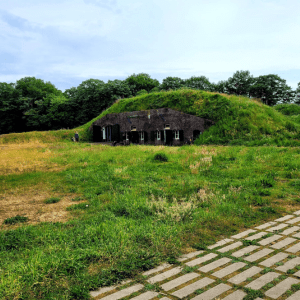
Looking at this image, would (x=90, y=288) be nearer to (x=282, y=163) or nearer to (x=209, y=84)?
(x=282, y=163)

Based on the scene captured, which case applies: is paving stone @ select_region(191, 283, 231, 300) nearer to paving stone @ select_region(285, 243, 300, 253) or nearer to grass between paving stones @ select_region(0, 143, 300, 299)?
grass between paving stones @ select_region(0, 143, 300, 299)

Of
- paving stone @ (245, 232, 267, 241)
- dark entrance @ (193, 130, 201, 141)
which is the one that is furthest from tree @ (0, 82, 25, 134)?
paving stone @ (245, 232, 267, 241)

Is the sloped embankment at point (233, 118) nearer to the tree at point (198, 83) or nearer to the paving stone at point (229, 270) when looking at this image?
the paving stone at point (229, 270)

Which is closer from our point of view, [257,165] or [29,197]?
[29,197]

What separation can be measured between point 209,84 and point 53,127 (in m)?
38.4

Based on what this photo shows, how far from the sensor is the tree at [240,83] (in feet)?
208

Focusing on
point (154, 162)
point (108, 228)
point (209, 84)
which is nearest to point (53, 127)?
point (209, 84)

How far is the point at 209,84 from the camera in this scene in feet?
217

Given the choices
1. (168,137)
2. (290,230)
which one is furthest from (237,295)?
(168,137)

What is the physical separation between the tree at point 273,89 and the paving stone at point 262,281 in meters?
61.1

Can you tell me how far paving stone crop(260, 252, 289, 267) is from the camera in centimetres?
416

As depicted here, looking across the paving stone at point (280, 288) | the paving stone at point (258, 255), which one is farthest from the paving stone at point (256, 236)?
the paving stone at point (280, 288)

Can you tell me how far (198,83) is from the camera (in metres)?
64.4

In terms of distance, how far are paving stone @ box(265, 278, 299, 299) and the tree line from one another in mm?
48125
